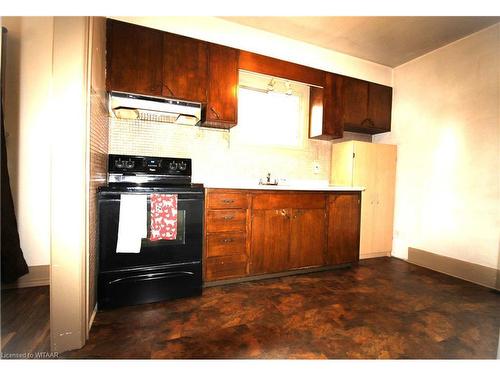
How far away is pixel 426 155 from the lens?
2.92 metres

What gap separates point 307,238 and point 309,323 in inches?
39.2

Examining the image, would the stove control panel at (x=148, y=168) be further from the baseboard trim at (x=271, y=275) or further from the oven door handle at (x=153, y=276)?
the baseboard trim at (x=271, y=275)

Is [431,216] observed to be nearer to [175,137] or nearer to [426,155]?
[426,155]

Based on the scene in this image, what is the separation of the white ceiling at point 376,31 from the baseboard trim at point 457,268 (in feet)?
8.40

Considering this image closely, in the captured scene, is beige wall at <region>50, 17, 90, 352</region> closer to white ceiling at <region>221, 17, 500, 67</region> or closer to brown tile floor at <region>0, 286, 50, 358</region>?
brown tile floor at <region>0, 286, 50, 358</region>

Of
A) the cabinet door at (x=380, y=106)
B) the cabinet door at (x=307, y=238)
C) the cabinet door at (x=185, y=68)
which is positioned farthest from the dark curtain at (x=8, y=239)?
the cabinet door at (x=380, y=106)

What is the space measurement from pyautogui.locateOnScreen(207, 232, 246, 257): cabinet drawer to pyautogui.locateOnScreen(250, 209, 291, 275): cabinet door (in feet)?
0.41

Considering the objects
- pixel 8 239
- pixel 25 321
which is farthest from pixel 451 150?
pixel 8 239

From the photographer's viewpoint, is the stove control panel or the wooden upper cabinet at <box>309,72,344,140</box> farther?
the wooden upper cabinet at <box>309,72,344,140</box>

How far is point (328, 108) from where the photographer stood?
9.61 feet

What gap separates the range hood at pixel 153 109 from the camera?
215cm

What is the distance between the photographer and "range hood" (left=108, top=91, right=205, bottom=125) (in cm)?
215

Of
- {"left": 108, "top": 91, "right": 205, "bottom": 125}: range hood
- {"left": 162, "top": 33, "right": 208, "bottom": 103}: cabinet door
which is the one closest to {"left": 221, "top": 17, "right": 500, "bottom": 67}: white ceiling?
{"left": 162, "top": 33, "right": 208, "bottom": 103}: cabinet door
